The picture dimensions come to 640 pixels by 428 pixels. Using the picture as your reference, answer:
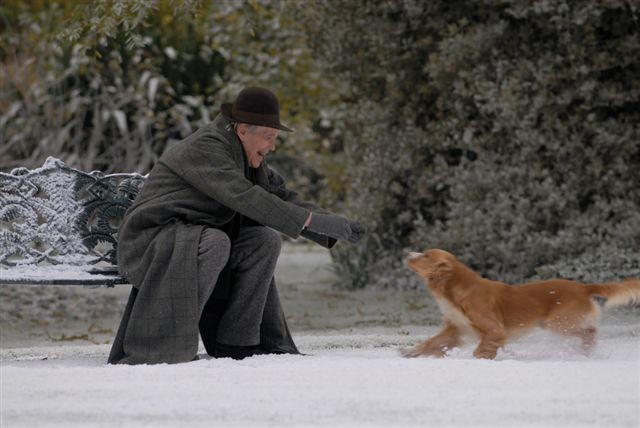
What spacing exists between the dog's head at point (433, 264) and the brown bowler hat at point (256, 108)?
38.4 inches

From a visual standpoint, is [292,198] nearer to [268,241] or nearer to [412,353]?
[268,241]

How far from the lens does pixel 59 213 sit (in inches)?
275

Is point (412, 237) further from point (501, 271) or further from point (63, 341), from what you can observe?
point (63, 341)

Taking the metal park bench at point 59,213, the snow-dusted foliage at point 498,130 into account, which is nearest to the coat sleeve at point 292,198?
the metal park bench at point 59,213

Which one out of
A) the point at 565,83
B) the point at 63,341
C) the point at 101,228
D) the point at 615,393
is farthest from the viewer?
the point at 565,83

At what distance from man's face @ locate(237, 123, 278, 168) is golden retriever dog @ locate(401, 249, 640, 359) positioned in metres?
0.92

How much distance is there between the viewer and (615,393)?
514 cm

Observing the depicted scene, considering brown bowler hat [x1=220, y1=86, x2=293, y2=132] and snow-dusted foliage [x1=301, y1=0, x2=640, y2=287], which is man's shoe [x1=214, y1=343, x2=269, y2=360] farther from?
snow-dusted foliage [x1=301, y1=0, x2=640, y2=287]

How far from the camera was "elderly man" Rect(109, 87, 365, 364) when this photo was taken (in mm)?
5789

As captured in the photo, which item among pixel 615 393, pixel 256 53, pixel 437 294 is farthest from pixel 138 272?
pixel 256 53

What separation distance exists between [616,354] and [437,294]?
1.06 meters

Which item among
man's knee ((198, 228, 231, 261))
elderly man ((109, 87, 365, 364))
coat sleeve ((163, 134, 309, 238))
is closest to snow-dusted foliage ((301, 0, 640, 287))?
elderly man ((109, 87, 365, 364))

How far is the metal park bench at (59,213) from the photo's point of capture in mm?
6910

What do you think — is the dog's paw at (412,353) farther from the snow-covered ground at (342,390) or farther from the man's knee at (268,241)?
the man's knee at (268,241)
